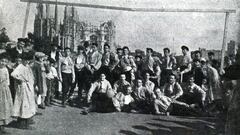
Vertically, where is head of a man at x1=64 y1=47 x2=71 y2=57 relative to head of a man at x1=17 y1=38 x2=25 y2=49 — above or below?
below

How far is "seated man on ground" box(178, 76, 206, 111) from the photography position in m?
4.93

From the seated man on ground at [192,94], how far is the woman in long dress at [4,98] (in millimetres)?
2335

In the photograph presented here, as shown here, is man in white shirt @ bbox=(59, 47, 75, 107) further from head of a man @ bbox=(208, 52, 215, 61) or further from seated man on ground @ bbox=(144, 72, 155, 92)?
head of a man @ bbox=(208, 52, 215, 61)

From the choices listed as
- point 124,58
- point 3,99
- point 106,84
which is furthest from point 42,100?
point 124,58

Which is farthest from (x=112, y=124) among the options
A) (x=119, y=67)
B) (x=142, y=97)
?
(x=119, y=67)

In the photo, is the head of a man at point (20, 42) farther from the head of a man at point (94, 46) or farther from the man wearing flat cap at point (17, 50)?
the head of a man at point (94, 46)

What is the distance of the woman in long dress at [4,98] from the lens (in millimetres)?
4930

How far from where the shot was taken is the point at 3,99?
496 centimetres

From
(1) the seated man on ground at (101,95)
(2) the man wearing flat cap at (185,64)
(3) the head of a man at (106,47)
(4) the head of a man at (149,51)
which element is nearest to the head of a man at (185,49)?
(2) the man wearing flat cap at (185,64)

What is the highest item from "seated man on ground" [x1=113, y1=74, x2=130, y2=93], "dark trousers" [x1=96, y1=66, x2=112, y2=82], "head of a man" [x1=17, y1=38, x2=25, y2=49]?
"head of a man" [x1=17, y1=38, x2=25, y2=49]

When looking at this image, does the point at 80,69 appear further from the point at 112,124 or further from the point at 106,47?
the point at 112,124

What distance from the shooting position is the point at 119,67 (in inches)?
198

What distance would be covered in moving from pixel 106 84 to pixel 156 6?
1.25 metres

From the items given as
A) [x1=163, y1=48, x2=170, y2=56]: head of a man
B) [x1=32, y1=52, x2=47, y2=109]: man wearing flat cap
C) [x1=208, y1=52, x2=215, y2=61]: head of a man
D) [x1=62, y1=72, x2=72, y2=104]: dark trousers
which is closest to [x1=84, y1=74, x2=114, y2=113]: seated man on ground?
[x1=62, y1=72, x2=72, y2=104]: dark trousers
